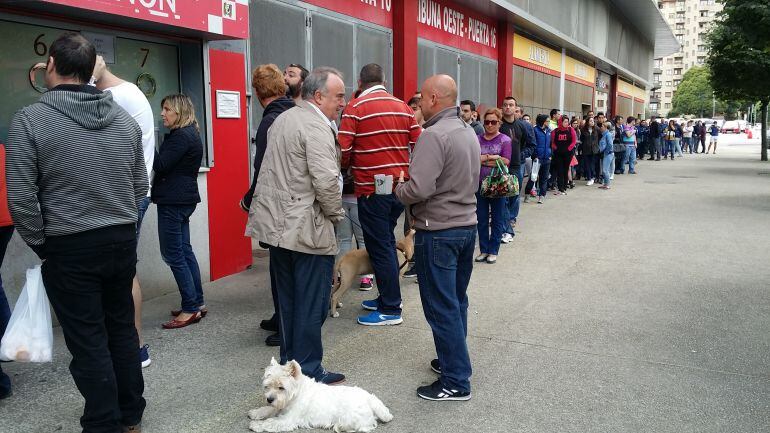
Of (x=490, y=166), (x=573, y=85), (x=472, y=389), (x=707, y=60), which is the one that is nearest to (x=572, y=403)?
(x=472, y=389)

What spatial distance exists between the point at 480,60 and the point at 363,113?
446 inches

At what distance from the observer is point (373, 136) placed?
5.18m

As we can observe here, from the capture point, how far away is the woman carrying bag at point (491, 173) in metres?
7.75

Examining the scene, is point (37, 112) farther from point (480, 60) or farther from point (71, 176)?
point (480, 60)

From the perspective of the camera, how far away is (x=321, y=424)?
11.7 ft

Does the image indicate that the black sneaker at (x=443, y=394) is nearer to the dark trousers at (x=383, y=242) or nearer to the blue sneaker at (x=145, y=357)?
the dark trousers at (x=383, y=242)

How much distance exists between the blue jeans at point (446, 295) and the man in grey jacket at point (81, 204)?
1.69 metres

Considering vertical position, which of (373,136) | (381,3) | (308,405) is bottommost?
(308,405)

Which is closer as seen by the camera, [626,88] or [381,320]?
[381,320]

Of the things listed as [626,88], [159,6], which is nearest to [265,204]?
[159,6]

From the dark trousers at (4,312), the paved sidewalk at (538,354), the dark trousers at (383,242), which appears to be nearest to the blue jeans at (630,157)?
the paved sidewalk at (538,354)

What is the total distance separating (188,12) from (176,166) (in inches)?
67.1

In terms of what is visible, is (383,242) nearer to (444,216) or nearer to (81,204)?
(444,216)

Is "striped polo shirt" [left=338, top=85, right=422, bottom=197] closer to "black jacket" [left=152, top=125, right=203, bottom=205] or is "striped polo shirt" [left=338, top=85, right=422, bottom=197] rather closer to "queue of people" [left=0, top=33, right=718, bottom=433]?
"queue of people" [left=0, top=33, right=718, bottom=433]
